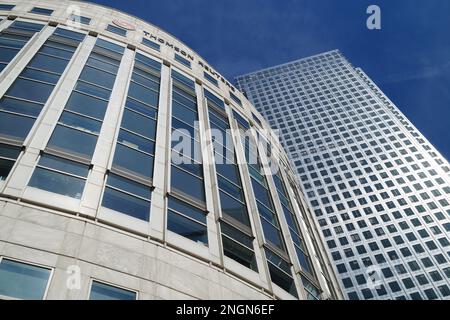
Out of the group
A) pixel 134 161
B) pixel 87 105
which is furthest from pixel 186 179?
pixel 87 105

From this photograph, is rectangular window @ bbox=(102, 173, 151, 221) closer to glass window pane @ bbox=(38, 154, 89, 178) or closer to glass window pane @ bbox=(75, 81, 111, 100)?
glass window pane @ bbox=(38, 154, 89, 178)

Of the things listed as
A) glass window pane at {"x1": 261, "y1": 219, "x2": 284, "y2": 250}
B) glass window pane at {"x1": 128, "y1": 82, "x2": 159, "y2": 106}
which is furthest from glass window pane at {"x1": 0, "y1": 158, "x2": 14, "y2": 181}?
glass window pane at {"x1": 261, "y1": 219, "x2": 284, "y2": 250}

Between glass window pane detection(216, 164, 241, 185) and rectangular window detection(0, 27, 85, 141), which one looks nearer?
rectangular window detection(0, 27, 85, 141)

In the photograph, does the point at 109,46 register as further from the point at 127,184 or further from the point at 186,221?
the point at 186,221

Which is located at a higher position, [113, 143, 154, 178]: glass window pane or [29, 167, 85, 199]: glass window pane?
[113, 143, 154, 178]: glass window pane

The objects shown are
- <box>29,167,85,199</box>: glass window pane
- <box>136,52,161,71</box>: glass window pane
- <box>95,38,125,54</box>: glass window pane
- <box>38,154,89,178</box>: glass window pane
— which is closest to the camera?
<box>29,167,85,199</box>: glass window pane

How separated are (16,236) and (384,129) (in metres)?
108

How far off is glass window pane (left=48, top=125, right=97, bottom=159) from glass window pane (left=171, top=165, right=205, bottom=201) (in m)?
3.54

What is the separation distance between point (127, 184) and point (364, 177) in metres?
88.4

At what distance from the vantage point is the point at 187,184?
17875 millimetres

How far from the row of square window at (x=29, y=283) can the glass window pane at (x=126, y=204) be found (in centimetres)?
344

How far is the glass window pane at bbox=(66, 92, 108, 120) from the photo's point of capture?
1811 centimetres

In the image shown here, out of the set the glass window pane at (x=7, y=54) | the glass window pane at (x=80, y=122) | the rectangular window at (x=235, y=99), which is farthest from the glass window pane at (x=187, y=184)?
the rectangular window at (x=235, y=99)
